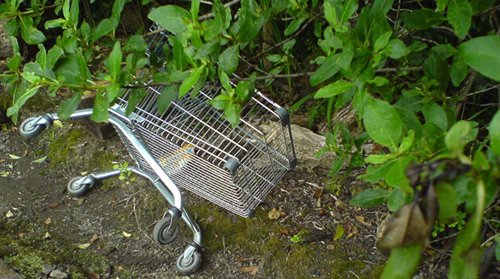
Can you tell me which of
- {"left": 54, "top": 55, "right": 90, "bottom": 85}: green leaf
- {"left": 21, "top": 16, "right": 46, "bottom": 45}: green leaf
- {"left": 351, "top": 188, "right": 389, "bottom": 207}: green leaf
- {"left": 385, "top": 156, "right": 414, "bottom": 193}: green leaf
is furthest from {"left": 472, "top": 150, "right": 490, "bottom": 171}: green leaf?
{"left": 21, "top": 16, "right": 46, "bottom": 45}: green leaf

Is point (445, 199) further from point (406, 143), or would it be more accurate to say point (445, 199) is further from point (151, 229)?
point (151, 229)

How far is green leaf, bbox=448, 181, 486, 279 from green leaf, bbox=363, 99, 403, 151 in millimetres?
433

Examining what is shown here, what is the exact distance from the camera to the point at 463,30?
1442mm

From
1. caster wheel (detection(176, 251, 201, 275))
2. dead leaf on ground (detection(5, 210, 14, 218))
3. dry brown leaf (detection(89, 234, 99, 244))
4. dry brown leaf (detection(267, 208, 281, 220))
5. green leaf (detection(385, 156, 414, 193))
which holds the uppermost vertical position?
green leaf (detection(385, 156, 414, 193))

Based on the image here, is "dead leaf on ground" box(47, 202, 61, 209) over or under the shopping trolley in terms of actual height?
under

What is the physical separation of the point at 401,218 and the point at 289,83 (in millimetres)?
2449

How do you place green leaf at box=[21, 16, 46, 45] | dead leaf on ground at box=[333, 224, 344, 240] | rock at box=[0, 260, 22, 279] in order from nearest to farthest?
green leaf at box=[21, 16, 46, 45], rock at box=[0, 260, 22, 279], dead leaf on ground at box=[333, 224, 344, 240]

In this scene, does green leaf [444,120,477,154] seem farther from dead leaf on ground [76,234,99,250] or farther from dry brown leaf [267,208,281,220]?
dead leaf on ground [76,234,99,250]

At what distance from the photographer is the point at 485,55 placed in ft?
3.34

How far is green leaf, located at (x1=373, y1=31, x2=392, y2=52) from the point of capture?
147 cm

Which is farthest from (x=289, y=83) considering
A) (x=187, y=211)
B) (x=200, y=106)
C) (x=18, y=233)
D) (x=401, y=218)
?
(x=401, y=218)

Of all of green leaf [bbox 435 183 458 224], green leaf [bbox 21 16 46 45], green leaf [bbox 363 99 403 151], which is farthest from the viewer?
green leaf [bbox 21 16 46 45]

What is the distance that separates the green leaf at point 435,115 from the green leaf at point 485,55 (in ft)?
1.38

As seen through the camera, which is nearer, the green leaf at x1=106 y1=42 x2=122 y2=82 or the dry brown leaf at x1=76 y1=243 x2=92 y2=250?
the green leaf at x1=106 y1=42 x2=122 y2=82
